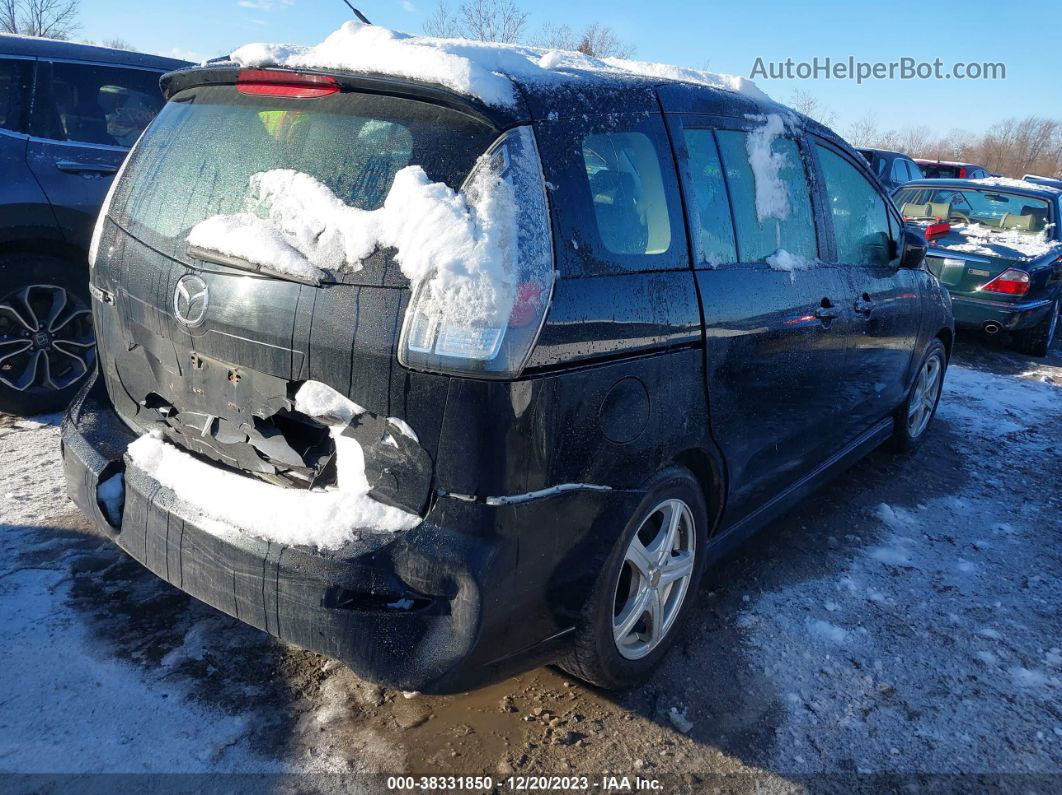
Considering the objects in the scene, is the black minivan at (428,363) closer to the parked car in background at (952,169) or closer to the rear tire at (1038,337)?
the rear tire at (1038,337)

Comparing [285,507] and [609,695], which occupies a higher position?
[285,507]

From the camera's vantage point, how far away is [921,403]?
516 cm

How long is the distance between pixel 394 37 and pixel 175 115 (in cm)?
86

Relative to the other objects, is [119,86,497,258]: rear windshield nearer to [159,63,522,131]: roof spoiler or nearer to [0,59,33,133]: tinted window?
[159,63,522,131]: roof spoiler

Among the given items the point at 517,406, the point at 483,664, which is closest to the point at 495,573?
the point at 483,664

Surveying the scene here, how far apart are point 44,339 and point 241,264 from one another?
3.00m

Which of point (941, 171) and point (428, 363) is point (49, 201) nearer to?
point (428, 363)

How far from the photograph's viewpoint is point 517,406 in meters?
1.95

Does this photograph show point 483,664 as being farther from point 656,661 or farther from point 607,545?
point 656,661

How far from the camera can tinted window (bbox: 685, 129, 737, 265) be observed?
261cm

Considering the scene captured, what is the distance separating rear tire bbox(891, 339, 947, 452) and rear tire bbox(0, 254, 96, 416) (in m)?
4.72

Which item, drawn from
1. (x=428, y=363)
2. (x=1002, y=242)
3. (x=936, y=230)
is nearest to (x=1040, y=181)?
(x=1002, y=242)

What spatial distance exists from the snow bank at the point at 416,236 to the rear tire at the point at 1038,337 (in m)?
8.17

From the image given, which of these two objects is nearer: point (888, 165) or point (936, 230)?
point (936, 230)
